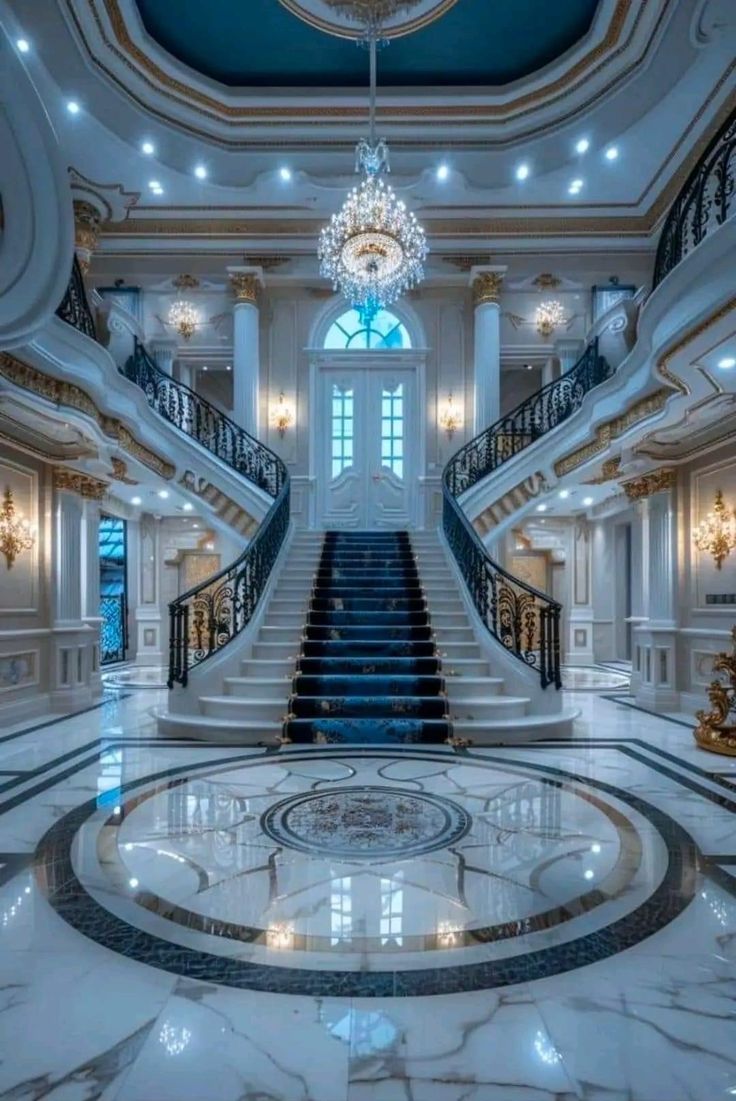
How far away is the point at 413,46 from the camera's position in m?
7.83

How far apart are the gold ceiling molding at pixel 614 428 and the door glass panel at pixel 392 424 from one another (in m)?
3.31

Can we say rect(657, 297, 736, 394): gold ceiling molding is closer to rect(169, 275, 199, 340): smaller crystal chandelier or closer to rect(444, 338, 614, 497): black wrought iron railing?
rect(444, 338, 614, 497): black wrought iron railing

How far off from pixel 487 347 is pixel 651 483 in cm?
447

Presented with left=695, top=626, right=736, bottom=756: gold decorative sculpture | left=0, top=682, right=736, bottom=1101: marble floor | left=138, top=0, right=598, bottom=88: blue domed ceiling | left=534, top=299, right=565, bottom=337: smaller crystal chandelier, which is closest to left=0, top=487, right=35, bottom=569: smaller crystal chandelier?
left=0, top=682, right=736, bottom=1101: marble floor

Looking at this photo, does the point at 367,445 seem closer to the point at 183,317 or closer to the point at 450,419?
the point at 450,419

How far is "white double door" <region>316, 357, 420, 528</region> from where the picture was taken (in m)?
11.8

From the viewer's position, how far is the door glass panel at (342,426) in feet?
39.3

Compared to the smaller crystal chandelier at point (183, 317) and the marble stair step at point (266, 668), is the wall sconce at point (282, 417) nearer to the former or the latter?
the smaller crystal chandelier at point (183, 317)

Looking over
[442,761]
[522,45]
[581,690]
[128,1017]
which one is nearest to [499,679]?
[442,761]

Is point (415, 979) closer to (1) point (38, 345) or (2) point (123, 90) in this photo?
(1) point (38, 345)

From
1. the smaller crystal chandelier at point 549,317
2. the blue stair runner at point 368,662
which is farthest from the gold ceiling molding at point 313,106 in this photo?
the blue stair runner at point 368,662

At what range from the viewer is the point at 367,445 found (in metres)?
11.9

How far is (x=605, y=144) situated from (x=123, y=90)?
6.24 metres

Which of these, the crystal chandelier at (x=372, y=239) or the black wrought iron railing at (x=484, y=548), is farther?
the crystal chandelier at (x=372, y=239)
